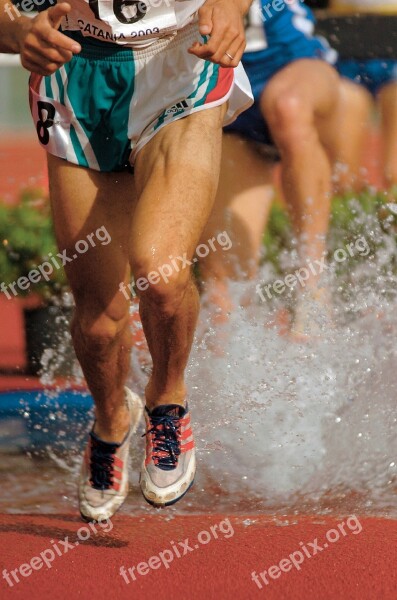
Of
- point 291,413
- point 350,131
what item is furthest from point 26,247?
point 291,413

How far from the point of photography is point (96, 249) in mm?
3264

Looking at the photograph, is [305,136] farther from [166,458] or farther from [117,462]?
[166,458]

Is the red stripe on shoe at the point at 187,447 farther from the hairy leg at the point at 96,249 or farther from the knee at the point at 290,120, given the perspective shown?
the knee at the point at 290,120

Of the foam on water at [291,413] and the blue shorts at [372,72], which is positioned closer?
the foam on water at [291,413]

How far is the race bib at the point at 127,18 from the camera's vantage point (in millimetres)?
3061

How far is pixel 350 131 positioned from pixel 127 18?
2.38 meters

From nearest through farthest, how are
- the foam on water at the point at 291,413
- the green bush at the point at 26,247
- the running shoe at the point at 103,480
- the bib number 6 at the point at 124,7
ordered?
the bib number 6 at the point at 124,7 → the running shoe at the point at 103,480 → the foam on water at the point at 291,413 → the green bush at the point at 26,247

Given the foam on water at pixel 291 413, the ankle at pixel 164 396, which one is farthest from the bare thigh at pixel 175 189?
the foam on water at pixel 291 413

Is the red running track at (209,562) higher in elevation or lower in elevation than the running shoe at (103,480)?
higher

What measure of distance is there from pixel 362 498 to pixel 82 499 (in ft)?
2.98

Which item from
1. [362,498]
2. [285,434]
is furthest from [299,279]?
[362,498]

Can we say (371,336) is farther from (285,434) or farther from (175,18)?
(175,18)

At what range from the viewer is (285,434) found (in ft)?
13.8

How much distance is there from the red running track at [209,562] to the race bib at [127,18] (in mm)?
1364
